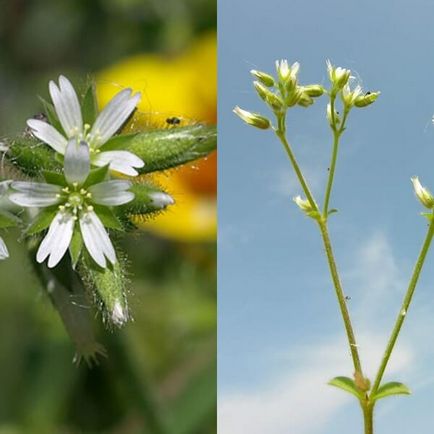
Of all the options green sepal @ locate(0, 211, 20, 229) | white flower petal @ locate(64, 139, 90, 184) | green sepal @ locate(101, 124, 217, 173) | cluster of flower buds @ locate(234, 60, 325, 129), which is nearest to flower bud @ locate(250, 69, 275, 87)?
cluster of flower buds @ locate(234, 60, 325, 129)

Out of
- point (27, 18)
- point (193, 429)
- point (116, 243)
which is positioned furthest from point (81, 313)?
point (27, 18)

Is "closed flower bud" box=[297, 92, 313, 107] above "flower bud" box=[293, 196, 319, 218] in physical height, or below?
above

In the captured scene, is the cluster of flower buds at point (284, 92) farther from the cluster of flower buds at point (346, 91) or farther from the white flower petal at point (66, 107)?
the white flower petal at point (66, 107)

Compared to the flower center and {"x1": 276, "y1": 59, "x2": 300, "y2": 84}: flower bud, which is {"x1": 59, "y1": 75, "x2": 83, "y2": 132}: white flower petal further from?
{"x1": 276, "y1": 59, "x2": 300, "y2": 84}: flower bud

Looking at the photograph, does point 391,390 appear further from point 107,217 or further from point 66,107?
point 66,107

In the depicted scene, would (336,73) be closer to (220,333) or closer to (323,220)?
(323,220)

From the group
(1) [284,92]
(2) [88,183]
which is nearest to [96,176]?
(2) [88,183]

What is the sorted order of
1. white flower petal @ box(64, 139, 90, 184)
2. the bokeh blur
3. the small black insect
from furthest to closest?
the bokeh blur
the small black insect
white flower petal @ box(64, 139, 90, 184)
